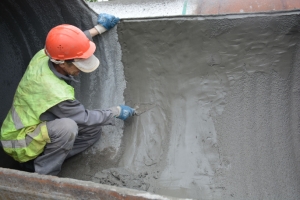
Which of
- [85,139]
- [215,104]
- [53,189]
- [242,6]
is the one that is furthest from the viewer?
[242,6]

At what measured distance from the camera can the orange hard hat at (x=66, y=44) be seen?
6.42 ft

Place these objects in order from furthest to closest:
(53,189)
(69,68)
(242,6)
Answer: (242,6) → (69,68) → (53,189)

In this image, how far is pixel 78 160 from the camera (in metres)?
2.56

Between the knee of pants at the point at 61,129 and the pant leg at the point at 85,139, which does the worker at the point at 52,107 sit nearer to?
the knee of pants at the point at 61,129

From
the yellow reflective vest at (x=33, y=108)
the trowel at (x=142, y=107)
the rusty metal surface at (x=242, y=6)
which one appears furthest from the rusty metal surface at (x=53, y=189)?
the rusty metal surface at (x=242, y=6)

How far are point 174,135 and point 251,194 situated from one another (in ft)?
2.47

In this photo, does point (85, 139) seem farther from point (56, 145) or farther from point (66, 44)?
point (66, 44)

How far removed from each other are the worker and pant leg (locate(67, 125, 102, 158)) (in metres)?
0.19

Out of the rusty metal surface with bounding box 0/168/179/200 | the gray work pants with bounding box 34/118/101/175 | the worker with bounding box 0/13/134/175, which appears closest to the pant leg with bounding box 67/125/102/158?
the gray work pants with bounding box 34/118/101/175

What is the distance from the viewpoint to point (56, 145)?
213 centimetres

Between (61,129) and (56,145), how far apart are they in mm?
147

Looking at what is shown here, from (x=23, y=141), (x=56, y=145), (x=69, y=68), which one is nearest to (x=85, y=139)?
(x=56, y=145)

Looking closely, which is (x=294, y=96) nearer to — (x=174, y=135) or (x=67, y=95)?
(x=174, y=135)

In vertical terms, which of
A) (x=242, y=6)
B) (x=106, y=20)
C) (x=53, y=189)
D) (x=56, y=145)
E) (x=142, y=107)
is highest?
(x=242, y=6)
